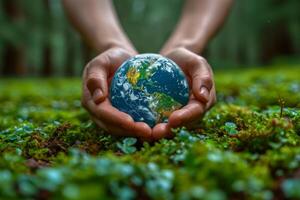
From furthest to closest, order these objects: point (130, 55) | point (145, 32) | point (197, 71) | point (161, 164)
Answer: point (145, 32) → point (130, 55) → point (197, 71) → point (161, 164)

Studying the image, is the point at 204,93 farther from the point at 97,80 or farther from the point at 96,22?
the point at 96,22

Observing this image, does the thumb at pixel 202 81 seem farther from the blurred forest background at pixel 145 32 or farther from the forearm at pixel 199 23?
the blurred forest background at pixel 145 32

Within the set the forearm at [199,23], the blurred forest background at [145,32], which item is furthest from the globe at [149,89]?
the blurred forest background at [145,32]

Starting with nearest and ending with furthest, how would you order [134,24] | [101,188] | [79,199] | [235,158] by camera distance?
1. [79,199]
2. [101,188]
3. [235,158]
4. [134,24]

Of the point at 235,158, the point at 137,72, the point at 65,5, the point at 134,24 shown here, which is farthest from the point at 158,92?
the point at 134,24

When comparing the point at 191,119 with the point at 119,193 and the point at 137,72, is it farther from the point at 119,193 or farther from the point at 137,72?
the point at 119,193

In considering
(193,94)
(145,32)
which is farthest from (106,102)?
A: (145,32)
